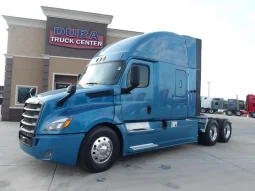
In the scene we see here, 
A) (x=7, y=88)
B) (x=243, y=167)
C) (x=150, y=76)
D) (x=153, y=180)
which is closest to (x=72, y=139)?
(x=153, y=180)

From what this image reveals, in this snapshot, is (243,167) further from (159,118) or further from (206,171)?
(159,118)

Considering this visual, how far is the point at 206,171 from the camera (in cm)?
495

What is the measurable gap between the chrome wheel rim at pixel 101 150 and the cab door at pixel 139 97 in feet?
2.35

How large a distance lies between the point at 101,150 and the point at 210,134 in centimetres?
491

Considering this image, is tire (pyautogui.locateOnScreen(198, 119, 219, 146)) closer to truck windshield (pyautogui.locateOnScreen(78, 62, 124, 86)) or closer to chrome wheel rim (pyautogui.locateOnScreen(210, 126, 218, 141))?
chrome wheel rim (pyautogui.locateOnScreen(210, 126, 218, 141))

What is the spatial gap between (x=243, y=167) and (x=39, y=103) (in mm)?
5270

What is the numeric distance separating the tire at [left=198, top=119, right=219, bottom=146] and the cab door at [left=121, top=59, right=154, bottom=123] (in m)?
3.21

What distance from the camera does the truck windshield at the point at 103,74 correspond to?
16.6 feet

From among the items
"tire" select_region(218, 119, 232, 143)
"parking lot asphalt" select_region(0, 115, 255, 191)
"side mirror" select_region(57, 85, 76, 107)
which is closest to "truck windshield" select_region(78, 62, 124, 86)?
"side mirror" select_region(57, 85, 76, 107)

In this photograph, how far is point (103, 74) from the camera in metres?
5.33

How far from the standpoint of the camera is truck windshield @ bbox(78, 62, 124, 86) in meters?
5.06

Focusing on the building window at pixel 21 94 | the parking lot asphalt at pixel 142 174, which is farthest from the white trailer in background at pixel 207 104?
the parking lot asphalt at pixel 142 174

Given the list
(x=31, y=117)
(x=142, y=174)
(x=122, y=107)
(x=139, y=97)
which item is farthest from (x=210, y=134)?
(x=31, y=117)

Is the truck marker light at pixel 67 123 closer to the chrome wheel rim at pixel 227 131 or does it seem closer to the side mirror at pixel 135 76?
the side mirror at pixel 135 76
